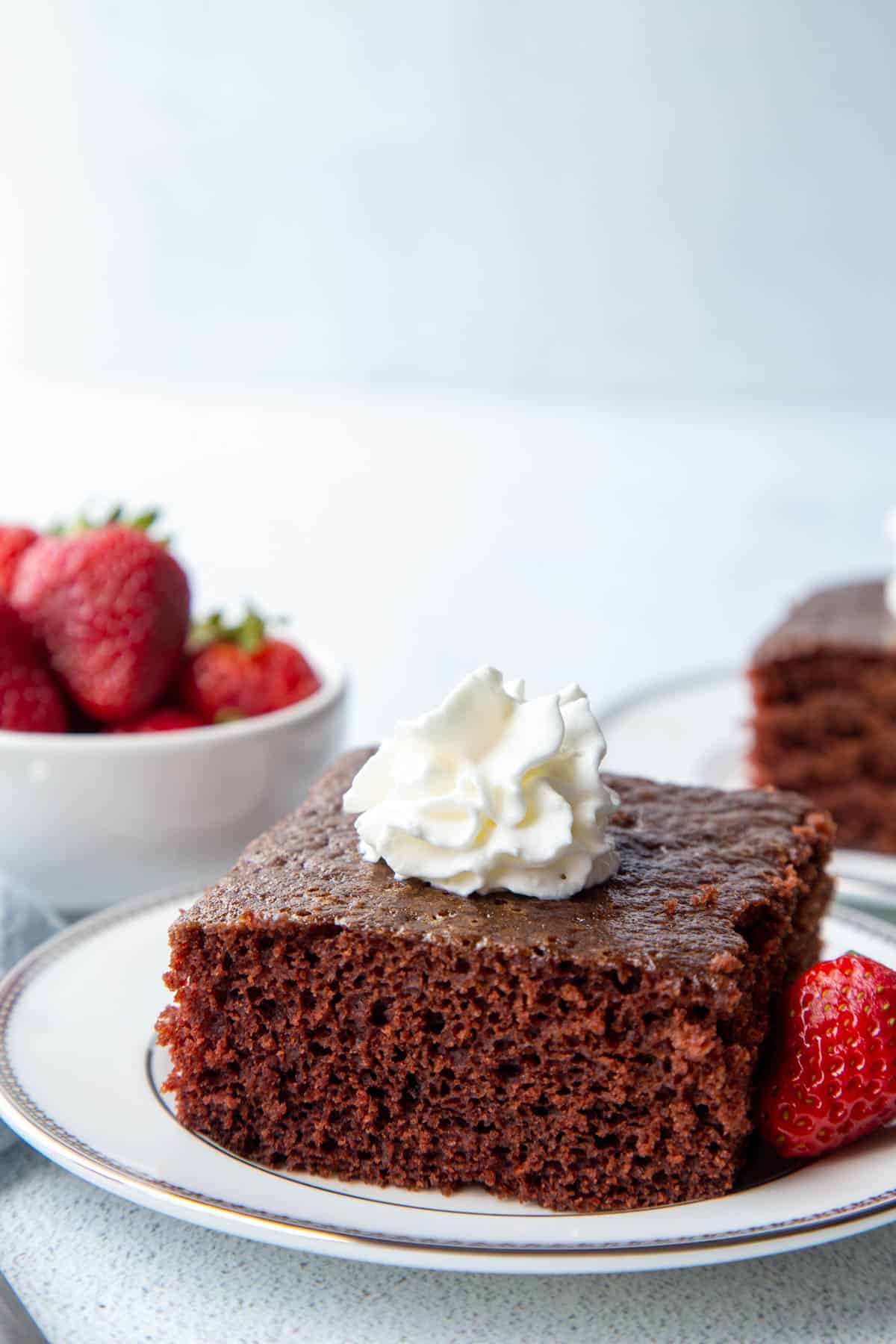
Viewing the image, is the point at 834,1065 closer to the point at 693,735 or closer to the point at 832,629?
the point at 693,735

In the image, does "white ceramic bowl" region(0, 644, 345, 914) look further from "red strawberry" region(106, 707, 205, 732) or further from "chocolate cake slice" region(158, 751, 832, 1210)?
"chocolate cake slice" region(158, 751, 832, 1210)

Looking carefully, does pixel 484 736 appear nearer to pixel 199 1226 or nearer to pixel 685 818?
pixel 685 818

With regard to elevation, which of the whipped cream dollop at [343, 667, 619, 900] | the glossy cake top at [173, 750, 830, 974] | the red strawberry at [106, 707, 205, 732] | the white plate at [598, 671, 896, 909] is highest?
the whipped cream dollop at [343, 667, 619, 900]

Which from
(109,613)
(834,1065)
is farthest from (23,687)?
(834,1065)

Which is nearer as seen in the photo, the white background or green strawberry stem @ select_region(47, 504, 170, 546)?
green strawberry stem @ select_region(47, 504, 170, 546)

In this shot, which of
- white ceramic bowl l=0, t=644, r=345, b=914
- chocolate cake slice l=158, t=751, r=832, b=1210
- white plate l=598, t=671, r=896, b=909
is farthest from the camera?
white plate l=598, t=671, r=896, b=909

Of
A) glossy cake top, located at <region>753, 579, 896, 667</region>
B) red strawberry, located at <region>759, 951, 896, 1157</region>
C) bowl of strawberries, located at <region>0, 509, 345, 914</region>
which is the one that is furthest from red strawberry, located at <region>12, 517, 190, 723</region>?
glossy cake top, located at <region>753, 579, 896, 667</region>

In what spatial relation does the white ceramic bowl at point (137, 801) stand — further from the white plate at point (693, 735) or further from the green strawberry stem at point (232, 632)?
the white plate at point (693, 735)
